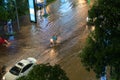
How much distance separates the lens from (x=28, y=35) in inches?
1389

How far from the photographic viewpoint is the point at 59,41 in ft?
108

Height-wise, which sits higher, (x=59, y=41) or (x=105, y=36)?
(x=105, y=36)

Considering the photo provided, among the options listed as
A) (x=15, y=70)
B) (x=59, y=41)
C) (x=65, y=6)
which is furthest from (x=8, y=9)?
(x=15, y=70)

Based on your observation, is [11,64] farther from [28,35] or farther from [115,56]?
[115,56]

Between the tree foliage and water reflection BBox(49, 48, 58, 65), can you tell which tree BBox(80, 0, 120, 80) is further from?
the tree foliage

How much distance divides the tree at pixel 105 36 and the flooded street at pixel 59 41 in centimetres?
937

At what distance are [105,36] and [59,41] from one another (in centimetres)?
1735

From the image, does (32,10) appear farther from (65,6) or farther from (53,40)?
(65,6)

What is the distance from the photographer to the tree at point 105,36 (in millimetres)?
15289

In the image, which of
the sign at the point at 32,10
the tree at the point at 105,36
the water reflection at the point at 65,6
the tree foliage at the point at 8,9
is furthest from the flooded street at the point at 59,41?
the tree at the point at 105,36

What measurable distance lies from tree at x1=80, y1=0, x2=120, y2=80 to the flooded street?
9373 millimetres

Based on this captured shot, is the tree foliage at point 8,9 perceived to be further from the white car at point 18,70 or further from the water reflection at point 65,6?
the white car at point 18,70

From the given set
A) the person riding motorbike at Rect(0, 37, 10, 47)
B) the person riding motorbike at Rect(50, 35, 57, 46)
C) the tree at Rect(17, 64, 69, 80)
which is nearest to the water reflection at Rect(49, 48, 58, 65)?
the person riding motorbike at Rect(50, 35, 57, 46)

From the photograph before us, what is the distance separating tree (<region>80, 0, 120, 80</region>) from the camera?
15.3 metres
